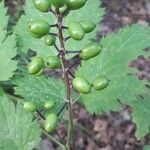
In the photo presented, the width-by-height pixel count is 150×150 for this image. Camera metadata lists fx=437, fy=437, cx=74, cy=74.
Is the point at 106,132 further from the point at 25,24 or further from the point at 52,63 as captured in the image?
the point at 52,63

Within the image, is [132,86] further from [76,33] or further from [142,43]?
[76,33]

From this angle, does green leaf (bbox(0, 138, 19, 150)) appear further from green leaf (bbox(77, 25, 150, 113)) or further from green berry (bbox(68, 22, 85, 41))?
green berry (bbox(68, 22, 85, 41))

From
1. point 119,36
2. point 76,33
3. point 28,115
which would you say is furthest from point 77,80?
point 119,36

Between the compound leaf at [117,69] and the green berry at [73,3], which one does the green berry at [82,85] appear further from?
the compound leaf at [117,69]

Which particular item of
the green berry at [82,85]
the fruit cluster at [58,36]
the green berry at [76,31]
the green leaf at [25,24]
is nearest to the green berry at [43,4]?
the fruit cluster at [58,36]

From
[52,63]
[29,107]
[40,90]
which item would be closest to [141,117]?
[40,90]
